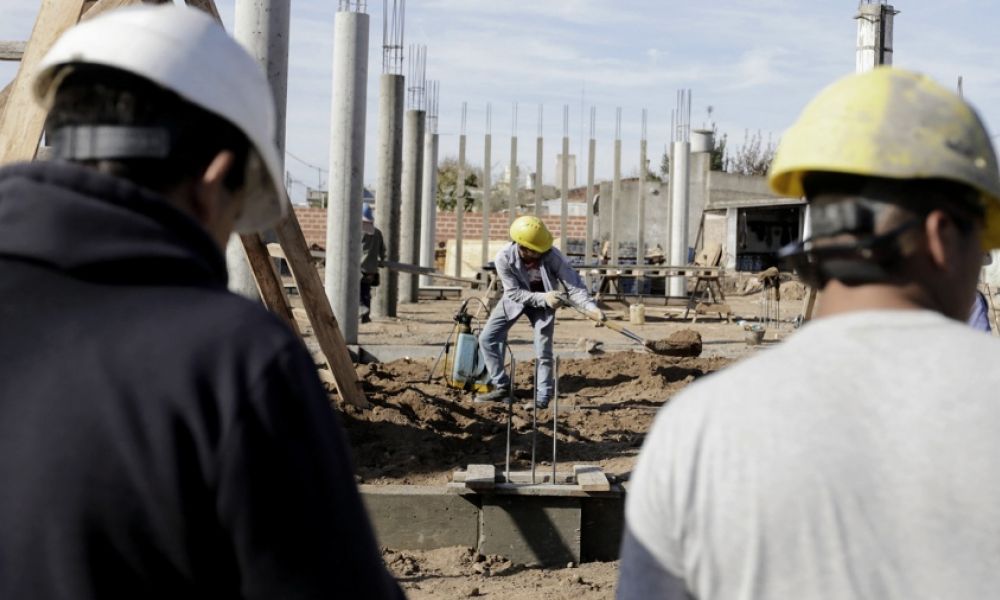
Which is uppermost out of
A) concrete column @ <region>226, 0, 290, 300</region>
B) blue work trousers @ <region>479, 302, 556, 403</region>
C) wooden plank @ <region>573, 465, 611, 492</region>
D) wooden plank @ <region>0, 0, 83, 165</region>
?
concrete column @ <region>226, 0, 290, 300</region>

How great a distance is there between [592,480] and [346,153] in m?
6.90

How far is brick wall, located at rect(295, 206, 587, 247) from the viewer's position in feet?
111

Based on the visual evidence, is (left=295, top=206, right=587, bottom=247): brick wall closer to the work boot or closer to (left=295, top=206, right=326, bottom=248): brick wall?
(left=295, top=206, right=326, bottom=248): brick wall

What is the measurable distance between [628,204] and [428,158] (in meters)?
12.7

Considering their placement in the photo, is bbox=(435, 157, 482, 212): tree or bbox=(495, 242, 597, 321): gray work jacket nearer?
bbox=(495, 242, 597, 321): gray work jacket

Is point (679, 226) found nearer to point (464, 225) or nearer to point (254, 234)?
point (464, 225)

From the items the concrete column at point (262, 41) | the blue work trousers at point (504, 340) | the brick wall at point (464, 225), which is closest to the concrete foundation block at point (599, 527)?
the concrete column at point (262, 41)

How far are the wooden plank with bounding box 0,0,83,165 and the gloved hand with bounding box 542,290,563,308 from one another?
19.5ft

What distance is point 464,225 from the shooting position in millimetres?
35781

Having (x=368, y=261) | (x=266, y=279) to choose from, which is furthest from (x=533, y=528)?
(x=368, y=261)

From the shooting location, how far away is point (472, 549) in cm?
713

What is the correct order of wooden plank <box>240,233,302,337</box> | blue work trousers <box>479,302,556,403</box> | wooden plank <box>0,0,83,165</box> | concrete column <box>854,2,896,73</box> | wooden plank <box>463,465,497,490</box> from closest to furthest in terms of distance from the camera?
wooden plank <box>0,0,83,165</box> → wooden plank <box>463,465,497,490</box> → wooden plank <box>240,233,302,337</box> → blue work trousers <box>479,302,556,403</box> → concrete column <box>854,2,896,73</box>

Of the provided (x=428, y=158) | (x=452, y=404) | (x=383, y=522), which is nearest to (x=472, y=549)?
(x=383, y=522)

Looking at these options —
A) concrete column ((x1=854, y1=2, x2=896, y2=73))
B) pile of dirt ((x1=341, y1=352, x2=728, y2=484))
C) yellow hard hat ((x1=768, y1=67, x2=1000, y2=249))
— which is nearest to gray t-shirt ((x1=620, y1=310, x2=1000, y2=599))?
yellow hard hat ((x1=768, y1=67, x2=1000, y2=249))
